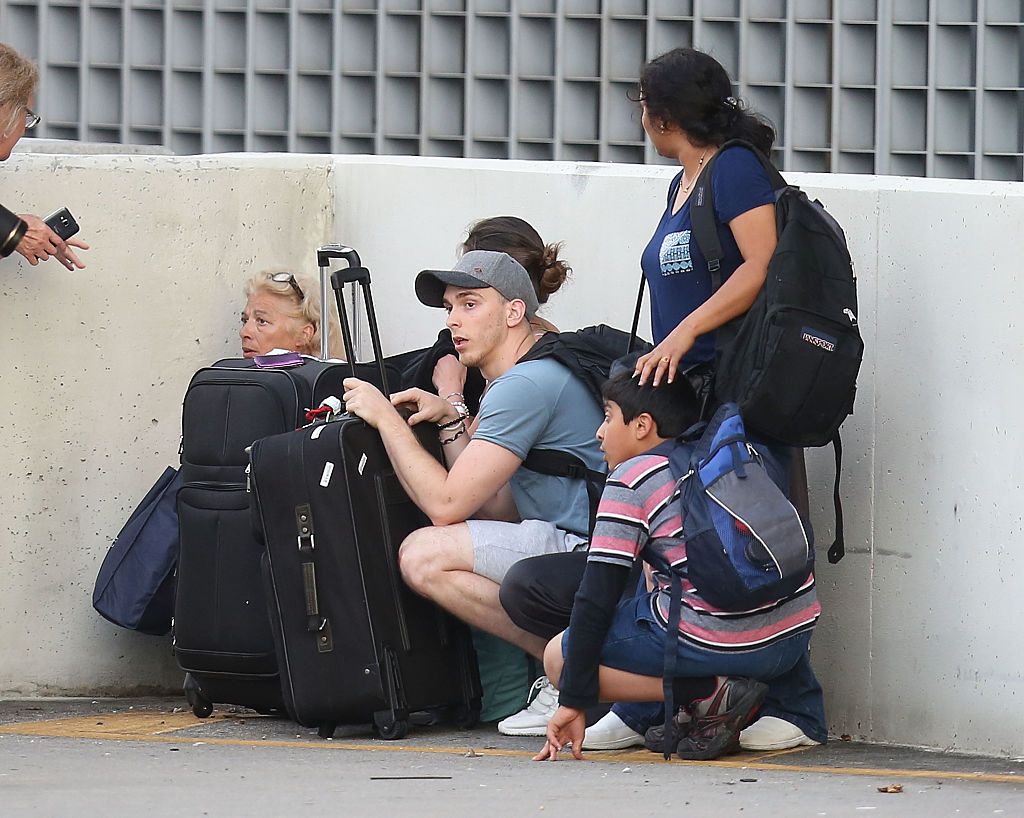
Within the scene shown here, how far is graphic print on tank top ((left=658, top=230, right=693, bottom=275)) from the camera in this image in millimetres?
3891

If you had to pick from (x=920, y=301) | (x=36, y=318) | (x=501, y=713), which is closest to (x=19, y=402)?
(x=36, y=318)

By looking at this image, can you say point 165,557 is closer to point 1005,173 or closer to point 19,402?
point 19,402

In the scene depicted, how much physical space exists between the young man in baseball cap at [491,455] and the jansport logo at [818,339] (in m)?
0.63

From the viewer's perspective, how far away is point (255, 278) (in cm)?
489

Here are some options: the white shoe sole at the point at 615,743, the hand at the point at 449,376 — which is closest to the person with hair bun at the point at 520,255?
the hand at the point at 449,376

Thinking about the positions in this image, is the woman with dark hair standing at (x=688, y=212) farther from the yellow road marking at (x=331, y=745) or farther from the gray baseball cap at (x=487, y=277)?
the yellow road marking at (x=331, y=745)

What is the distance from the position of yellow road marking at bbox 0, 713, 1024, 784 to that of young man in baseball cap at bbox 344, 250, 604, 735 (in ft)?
1.00

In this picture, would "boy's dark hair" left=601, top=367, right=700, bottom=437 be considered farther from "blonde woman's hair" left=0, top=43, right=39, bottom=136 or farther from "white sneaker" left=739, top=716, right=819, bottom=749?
"blonde woman's hair" left=0, top=43, right=39, bottom=136

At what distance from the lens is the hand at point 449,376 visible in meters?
4.47

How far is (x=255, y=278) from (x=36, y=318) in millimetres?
534

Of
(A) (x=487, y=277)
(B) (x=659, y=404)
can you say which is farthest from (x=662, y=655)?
(A) (x=487, y=277)

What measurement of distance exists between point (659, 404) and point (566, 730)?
2.12 ft

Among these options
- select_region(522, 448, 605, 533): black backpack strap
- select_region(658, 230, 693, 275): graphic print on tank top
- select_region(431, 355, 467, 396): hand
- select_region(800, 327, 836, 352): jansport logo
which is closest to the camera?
select_region(800, 327, 836, 352): jansport logo

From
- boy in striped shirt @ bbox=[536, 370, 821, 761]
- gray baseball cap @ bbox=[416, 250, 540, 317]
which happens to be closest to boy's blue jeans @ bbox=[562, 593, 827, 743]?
boy in striped shirt @ bbox=[536, 370, 821, 761]
